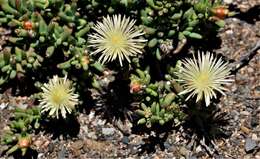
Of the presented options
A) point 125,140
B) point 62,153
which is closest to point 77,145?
point 62,153

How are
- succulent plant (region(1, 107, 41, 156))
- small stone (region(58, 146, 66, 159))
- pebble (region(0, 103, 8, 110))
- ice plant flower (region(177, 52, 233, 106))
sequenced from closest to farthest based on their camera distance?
ice plant flower (region(177, 52, 233, 106))
succulent plant (region(1, 107, 41, 156))
small stone (region(58, 146, 66, 159))
pebble (region(0, 103, 8, 110))

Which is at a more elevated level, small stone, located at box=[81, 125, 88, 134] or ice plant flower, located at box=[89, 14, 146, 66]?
ice plant flower, located at box=[89, 14, 146, 66]

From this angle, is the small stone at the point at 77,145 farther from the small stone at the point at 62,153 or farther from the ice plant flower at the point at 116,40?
the ice plant flower at the point at 116,40

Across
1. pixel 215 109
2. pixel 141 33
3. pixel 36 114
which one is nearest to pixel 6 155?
pixel 36 114

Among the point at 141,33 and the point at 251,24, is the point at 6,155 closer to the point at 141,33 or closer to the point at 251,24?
the point at 141,33

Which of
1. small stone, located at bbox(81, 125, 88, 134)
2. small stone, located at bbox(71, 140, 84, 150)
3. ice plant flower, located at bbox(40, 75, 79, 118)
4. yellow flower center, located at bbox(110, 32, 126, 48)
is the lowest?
small stone, located at bbox(71, 140, 84, 150)

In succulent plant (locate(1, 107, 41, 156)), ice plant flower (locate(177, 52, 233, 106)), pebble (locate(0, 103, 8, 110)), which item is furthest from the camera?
pebble (locate(0, 103, 8, 110))

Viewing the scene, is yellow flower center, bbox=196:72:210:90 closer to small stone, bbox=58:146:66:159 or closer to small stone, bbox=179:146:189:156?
small stone, bbox=179:146:189:156

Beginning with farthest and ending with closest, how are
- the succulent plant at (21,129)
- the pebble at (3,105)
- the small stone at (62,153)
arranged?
the pebble at (3,105) < the small stone at (62,153) < the succulent plant at (21,129)

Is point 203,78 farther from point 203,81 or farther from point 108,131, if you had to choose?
point 108,131

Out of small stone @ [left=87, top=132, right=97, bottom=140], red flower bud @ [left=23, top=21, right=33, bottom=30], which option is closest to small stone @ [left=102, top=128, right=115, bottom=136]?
small stone @ [left=87, top=132, right=97, bottom=140]

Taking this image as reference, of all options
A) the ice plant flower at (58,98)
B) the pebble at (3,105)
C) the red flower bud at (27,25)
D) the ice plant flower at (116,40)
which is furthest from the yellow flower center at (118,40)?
the pebble at (3,105)
